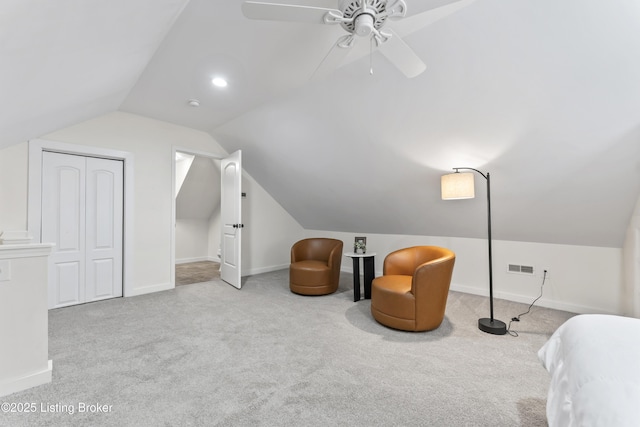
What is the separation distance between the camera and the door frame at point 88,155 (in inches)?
122

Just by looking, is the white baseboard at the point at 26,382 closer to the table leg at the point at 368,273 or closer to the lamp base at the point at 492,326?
the table leg at the point at 368,273

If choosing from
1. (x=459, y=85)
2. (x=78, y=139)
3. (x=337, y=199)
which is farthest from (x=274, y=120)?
(x=78, y=139)

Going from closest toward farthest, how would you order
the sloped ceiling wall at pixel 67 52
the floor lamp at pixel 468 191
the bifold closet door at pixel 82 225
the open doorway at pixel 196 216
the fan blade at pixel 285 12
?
the sloped ceiling wall at pixel 67 52
the fan blade at pixel 285 12
the floor lamp at pixel 468 191
the bifold closet door at pixel 82 225
the open doorway at pixel 196 216

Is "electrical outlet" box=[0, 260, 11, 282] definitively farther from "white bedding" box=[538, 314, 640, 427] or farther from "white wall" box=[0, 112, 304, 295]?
"white bedding" box=[538, 314, 640, 427]

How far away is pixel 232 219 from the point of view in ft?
14.5

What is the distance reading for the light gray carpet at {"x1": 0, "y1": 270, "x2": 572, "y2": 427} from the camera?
5.21 ft

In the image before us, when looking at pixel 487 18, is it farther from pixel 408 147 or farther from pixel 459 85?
pixel 408 147

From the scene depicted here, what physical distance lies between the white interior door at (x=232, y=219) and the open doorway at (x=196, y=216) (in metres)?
0.81

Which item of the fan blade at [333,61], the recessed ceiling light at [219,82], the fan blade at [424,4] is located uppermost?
the recessed ceiling light at [219,82]

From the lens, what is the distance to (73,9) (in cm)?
123

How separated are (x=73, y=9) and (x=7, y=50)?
1.09ft

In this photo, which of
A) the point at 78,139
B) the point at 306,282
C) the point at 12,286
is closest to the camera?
the point at 12,286

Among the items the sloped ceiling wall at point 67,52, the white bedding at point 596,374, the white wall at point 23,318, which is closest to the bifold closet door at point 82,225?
the sloped ceiling wall at point 67,52

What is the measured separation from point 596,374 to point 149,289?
4574 millimetres
